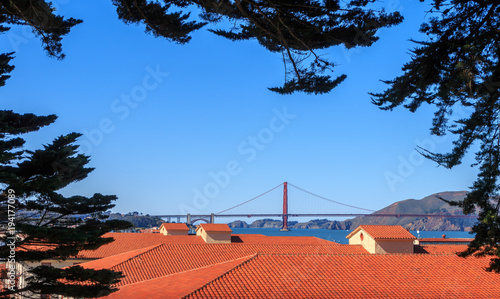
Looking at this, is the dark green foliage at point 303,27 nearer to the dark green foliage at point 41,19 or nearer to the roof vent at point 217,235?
the dark green foliage at point 41,19

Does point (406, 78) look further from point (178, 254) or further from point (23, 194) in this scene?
point (178, 254)

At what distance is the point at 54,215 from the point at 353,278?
1140 cm

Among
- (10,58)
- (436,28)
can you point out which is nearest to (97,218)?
(10,58)

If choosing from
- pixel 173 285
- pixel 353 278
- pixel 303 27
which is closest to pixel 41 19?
pixel 303 27

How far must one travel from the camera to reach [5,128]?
535 inches

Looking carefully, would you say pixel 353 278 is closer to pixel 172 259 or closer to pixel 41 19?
pixel 172 259

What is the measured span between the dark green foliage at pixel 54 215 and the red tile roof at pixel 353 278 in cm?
474

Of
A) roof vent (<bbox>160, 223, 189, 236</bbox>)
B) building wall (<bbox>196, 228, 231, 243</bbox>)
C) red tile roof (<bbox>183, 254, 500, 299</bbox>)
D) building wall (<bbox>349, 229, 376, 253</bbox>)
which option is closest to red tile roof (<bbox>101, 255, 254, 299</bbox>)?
red tile roof (<bbox>183, 254, 500, 299</bbox>)

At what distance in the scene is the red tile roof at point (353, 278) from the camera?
17.3 m

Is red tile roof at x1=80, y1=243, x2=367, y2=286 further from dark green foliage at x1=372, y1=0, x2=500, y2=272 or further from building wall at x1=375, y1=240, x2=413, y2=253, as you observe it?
dark green foliage at x1=372, y1=0, x2=500, y2=272

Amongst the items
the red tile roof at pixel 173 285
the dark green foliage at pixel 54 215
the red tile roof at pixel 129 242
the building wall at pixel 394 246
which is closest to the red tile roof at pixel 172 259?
the red tile roof at pixel 173 285

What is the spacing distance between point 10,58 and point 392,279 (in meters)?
16.1

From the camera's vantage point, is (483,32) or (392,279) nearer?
(483,32)

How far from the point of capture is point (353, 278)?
62.5 ft
